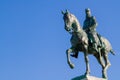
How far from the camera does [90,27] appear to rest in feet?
77.1

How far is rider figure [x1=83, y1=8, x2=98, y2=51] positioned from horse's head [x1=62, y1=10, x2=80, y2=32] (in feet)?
2.54

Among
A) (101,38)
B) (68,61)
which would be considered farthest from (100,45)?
(68,61)

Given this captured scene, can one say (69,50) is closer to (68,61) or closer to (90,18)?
(68,61)

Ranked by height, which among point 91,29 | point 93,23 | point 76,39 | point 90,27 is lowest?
point 76,39

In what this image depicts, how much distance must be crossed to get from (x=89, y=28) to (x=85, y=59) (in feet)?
4.94

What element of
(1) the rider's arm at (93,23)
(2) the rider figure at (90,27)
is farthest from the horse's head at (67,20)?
(1) the rider's arm at (93,23)

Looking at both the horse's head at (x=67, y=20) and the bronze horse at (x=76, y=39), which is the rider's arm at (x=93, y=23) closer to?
the bronze horse at (x=76, y=39)

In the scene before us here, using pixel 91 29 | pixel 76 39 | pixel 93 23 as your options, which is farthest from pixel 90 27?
pixel 76 39

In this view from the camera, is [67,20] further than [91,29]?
No

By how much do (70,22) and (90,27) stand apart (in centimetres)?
145

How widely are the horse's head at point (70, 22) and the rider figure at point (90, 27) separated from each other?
2.54 feet

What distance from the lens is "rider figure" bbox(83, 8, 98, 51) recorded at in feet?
75.4

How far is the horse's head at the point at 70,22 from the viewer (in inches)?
876

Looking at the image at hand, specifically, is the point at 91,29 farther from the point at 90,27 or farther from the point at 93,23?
the point at 93,23
